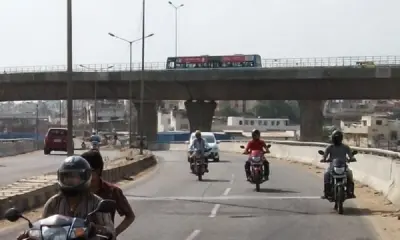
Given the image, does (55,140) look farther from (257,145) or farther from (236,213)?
(236,213)

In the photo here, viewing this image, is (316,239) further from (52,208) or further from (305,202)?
(52,208)

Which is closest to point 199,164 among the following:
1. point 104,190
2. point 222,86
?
point 104,190

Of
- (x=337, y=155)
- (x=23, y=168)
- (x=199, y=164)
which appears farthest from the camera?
(x=23, y=168)

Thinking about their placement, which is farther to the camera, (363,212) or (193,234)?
(363,212)

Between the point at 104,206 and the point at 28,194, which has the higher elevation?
the point at 104,206

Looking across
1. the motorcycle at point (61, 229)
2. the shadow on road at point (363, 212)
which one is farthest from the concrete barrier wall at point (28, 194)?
the motorcycle at point (61, 229)

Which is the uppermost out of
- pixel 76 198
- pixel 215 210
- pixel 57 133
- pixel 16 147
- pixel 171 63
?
pixel 171 63

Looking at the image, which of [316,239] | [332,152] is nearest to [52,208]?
[316,239]

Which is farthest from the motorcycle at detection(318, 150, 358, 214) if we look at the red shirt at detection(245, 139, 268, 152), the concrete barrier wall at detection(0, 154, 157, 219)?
the concrete barrier wall at detection(0, 154, 157, 219)

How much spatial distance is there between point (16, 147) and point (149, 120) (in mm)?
26404

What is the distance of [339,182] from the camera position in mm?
16250

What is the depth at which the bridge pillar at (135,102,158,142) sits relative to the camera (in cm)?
8144

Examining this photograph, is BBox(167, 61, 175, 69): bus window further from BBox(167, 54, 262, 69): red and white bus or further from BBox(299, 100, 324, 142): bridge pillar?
BBox(299, 100, 324, 142): bridge pillar

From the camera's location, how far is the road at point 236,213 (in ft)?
42.8
